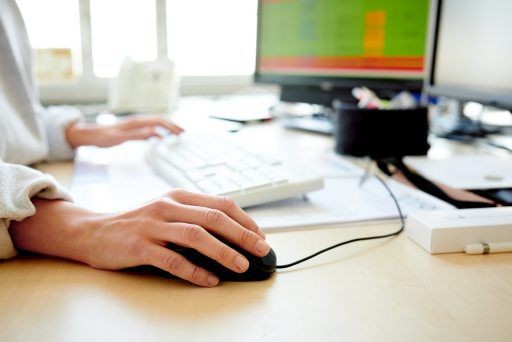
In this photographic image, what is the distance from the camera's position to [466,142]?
120cm

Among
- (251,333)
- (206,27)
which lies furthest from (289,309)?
(206,27)

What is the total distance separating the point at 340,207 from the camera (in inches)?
27.9

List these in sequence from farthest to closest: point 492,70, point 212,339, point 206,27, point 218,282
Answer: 1. point 206,27
2. point 492,70
3. point 218,282
4. point 212,339

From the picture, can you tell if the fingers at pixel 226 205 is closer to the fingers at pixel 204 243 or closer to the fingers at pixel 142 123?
the fingers at pixel 204 243

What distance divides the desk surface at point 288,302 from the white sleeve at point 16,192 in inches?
1.3

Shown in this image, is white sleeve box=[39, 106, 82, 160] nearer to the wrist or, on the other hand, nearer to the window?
the wrist

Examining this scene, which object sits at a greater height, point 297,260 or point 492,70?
point 492,70

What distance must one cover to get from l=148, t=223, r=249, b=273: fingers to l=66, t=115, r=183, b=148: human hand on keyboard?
22.5 inches

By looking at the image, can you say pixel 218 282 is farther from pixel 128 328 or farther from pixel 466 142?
pixel 466 142

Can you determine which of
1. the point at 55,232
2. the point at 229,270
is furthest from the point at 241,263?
the point at 55,232

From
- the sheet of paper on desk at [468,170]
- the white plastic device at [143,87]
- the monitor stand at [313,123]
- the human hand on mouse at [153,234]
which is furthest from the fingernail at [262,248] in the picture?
the white plastic device at [143,87]

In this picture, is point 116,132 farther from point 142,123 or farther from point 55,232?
point 55,232

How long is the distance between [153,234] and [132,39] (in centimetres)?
167

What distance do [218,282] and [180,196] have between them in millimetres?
122
